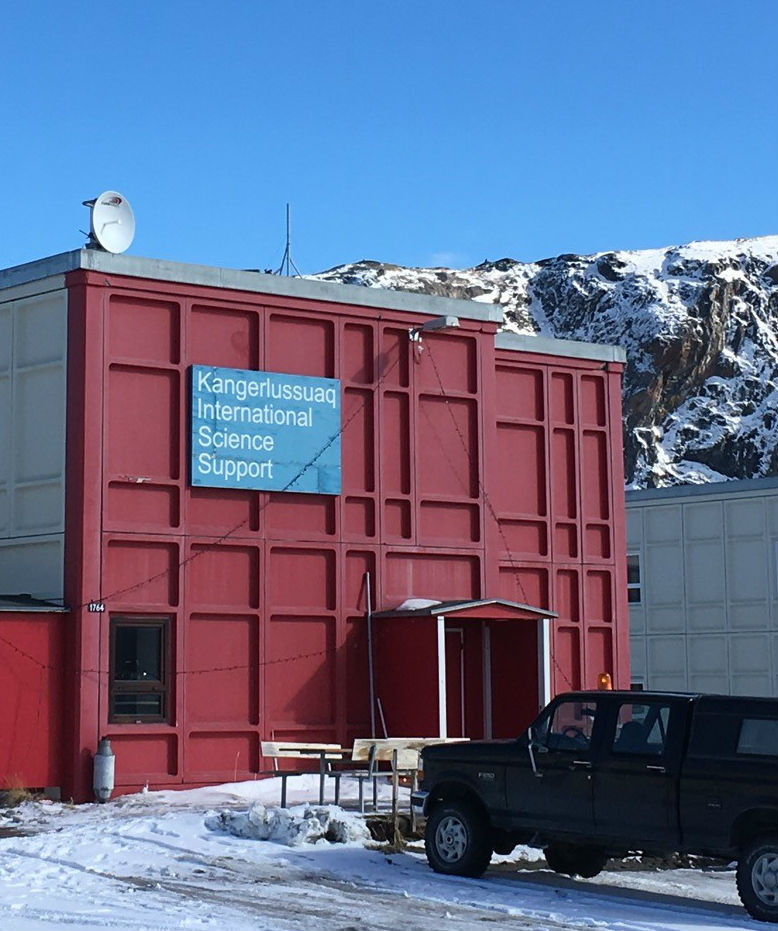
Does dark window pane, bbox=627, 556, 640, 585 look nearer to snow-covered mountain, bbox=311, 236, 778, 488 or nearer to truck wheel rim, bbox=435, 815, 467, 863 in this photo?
truck wheel rim, bbox=435, 815, 467, 863

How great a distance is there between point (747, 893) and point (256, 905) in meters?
4.15

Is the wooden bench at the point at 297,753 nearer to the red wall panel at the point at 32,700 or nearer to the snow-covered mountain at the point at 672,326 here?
the red wall panel at the point at 32,700

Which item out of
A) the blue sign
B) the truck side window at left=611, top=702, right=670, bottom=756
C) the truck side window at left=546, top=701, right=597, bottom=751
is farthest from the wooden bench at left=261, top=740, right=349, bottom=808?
the truck side window at left=611, top=702, right=670, bottom=756

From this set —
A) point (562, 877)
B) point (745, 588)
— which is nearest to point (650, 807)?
point (562, 877)

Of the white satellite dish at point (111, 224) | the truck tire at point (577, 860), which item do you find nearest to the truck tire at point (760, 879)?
the truck tire at point (577, 860)

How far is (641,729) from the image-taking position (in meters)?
15.8

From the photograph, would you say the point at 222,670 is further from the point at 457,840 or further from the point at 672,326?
the point at 672,326

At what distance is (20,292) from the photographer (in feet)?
86.5

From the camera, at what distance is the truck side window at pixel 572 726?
1620 centimetres

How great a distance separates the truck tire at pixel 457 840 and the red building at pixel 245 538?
344 inches

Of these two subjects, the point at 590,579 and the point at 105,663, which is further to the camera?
the point at 590,579

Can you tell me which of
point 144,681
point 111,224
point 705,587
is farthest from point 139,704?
point 705,587

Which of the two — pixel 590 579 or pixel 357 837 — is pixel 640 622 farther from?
pixel 357 837

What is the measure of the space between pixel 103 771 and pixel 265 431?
596cm
